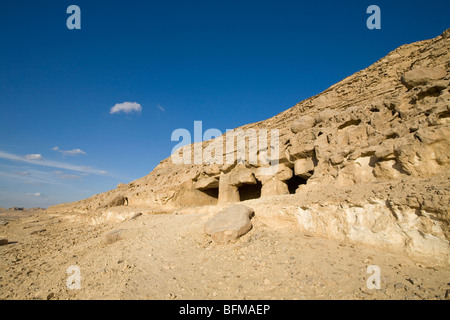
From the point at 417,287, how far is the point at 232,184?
838 cm

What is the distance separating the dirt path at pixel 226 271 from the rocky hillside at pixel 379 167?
14.6 inches

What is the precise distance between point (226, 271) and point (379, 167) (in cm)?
409

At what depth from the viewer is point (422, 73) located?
241 inches

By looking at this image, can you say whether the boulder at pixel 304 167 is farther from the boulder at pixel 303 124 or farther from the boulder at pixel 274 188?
the boulder at pixel 303 124

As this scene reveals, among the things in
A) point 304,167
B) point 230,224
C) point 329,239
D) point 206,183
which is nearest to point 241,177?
point 206,183

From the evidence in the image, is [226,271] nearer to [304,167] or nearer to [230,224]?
[230,224]

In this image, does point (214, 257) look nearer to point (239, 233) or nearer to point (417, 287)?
point (239, 233)

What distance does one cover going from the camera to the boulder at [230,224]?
16.9ft

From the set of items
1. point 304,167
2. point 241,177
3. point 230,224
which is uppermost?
point 304,167

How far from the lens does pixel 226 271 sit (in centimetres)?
411

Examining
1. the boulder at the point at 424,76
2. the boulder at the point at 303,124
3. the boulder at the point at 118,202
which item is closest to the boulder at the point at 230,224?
the boulder at the point at 303,124

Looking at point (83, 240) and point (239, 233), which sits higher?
point (239, 233)

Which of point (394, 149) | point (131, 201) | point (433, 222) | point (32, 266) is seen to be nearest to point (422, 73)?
point (394, 149)

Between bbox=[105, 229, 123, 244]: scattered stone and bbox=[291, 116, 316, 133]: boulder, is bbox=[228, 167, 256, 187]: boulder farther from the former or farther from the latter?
bbox=[105, 229, 123, 244]: scattered stone
